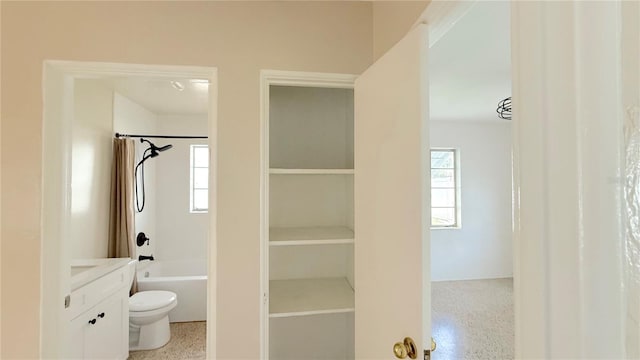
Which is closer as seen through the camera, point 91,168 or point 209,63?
point 209,63

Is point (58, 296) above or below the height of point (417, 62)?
below

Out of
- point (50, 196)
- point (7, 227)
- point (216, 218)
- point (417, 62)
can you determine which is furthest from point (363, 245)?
point (7, 227)

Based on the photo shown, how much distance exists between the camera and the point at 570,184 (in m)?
0.29

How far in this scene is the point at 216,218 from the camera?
4.94 feet

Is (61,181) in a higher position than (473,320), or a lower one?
higher

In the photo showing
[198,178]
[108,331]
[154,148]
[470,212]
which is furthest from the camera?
[470,212]

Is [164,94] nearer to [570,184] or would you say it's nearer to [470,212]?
[570,184]

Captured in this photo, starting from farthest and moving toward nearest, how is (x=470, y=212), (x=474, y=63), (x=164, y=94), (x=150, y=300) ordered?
(x=470, y=212) < (x=164, y=94) < (x=150, y=300) < (x=474, y=63)

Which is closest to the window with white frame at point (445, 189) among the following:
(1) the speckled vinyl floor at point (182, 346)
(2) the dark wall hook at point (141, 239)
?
(1) the speckled vinyl floor at point (182, 346)

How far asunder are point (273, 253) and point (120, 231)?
191cm

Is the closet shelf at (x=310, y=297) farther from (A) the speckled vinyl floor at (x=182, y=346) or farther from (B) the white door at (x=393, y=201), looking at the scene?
(A) the speckled vinyl floor at (x=182, y=346)

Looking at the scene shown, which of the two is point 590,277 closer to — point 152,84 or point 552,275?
point 552,275

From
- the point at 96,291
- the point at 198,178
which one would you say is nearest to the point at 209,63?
the point at 96,291

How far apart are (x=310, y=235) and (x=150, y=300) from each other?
2.04m
